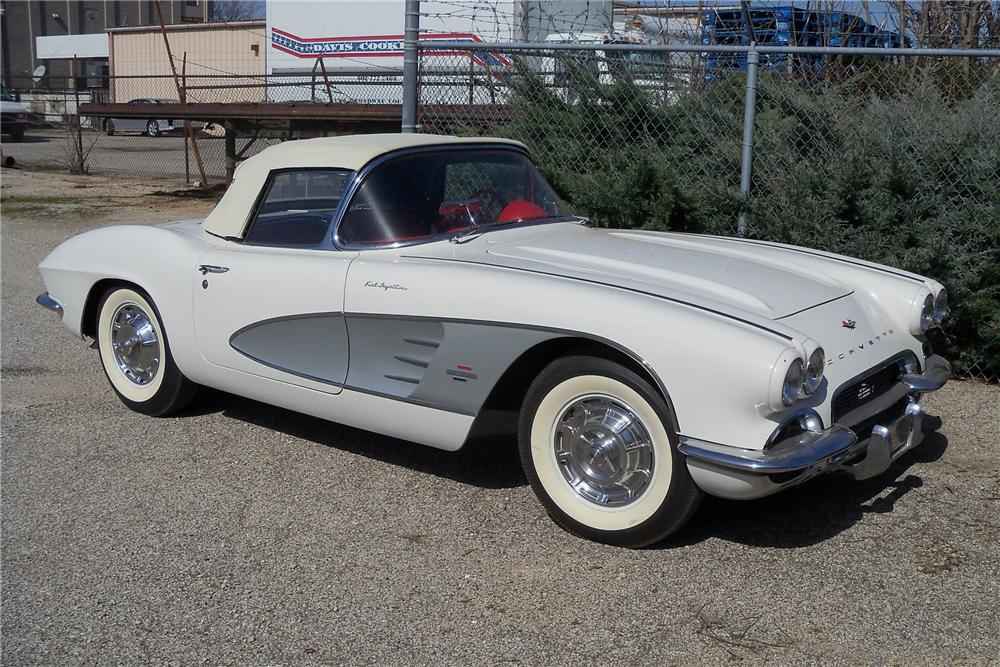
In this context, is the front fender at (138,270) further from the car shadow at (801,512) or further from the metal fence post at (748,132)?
the metal fence post at (748,132)

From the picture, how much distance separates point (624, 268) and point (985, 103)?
3.24m

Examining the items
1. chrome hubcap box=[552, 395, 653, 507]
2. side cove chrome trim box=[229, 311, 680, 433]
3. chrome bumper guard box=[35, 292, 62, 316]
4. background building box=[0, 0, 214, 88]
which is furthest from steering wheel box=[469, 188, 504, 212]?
background building box=[0, 0, 214, 88]

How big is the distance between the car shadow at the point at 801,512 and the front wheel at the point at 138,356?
2.66 meters

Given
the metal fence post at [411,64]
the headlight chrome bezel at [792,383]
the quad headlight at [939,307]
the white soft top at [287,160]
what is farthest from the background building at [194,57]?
the headlight chrome bezel at [792,383]

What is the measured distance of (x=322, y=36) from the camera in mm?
17750

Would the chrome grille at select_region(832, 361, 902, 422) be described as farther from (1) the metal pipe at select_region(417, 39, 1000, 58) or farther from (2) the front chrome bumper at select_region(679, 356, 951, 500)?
(1) the metal pipe at select_region(417, 39, 1000, 58)

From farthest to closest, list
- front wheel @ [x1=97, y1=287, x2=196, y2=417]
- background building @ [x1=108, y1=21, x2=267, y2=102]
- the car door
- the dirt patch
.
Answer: background building @ [x1=108, y1=21, x2=267, y2=102], the dirt patch, front wheel @ [x1=97, y1=287, x2=196, y2=417], the car door

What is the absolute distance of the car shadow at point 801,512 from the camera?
3734mm

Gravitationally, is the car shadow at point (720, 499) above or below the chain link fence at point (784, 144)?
below

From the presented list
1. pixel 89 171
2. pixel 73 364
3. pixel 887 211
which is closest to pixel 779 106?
pixel 887 211

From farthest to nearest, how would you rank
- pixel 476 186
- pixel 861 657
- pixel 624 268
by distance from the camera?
pixel 476 186
pixel 624 268
pixel 861 657

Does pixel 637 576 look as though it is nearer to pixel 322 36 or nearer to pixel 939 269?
pixel 939 269

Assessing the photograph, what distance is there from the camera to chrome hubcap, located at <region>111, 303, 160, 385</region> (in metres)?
5.10

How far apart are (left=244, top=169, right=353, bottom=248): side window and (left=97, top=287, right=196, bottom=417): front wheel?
769 mm
